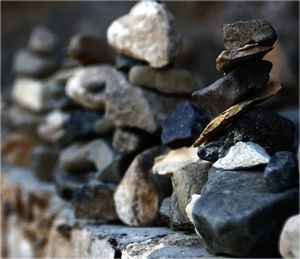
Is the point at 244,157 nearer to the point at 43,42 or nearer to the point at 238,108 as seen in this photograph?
the point at 238,108

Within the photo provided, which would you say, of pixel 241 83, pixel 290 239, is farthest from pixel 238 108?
pixel 290 239

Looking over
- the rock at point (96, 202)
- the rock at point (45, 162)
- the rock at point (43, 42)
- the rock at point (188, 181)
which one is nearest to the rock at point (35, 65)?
the rock at point (43, 42)

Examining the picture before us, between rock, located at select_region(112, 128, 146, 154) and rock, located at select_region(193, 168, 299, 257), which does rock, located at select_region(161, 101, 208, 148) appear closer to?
rock, located at select_region(112, 128, 146, 154)

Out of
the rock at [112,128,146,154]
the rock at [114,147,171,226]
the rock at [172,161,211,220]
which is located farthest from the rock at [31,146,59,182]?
the rock at [172,161,211,220]

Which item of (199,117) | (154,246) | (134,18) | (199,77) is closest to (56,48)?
(199,77)

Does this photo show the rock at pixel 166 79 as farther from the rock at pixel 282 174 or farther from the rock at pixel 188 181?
the rock at pixel 282 174

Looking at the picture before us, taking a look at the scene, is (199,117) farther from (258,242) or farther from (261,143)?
(258,242)
